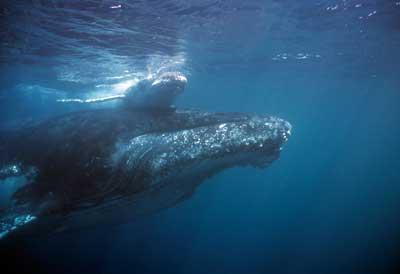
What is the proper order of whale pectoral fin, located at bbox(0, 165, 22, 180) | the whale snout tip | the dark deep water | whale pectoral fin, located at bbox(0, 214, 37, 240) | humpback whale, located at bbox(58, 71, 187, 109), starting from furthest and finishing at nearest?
the dark deep water → humpback whale, located at bbox(58, 71, 187, 109) → whale pectoral fin, located at bbox(0, 165, 22, 180) → the whale snout tip → whale pectoral fin, located at bbox(0, 214, 37, 240)

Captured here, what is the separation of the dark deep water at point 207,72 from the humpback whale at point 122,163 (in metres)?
2.78

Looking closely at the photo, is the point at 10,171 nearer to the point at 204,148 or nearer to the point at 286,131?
the point at 204,148

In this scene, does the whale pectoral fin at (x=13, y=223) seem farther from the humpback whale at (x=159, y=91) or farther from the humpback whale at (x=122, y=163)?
the humpback whale at (x=159, y=91)

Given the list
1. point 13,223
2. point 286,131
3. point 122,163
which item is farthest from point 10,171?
point 286,131

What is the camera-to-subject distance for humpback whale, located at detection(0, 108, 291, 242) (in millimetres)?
5625

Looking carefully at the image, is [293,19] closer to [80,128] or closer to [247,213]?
[80,128]

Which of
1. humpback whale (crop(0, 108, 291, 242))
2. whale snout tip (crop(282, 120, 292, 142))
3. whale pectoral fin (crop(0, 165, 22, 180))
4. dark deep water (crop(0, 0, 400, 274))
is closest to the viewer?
humpback whale (crop(0, 108, 291, 242))

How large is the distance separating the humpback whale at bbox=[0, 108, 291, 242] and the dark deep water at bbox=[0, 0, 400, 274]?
278cm

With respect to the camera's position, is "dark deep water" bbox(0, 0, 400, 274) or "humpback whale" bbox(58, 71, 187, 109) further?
"dark deep water" bbox(0, 0, 400, 274)

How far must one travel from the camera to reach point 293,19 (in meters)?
17.6

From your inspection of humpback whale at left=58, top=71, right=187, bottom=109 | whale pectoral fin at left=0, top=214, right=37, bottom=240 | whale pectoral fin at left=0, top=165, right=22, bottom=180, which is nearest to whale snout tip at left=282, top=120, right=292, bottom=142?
humpback whale at left=58, top=71, right=187, bottom=109

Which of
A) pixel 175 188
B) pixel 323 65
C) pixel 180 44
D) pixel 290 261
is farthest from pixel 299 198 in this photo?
pixel 175 188

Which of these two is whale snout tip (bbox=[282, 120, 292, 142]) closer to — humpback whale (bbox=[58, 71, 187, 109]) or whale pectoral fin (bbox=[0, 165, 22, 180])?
humpback whale (bbox=[58, 71, 187, 109])

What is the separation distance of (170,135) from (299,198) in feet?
244
